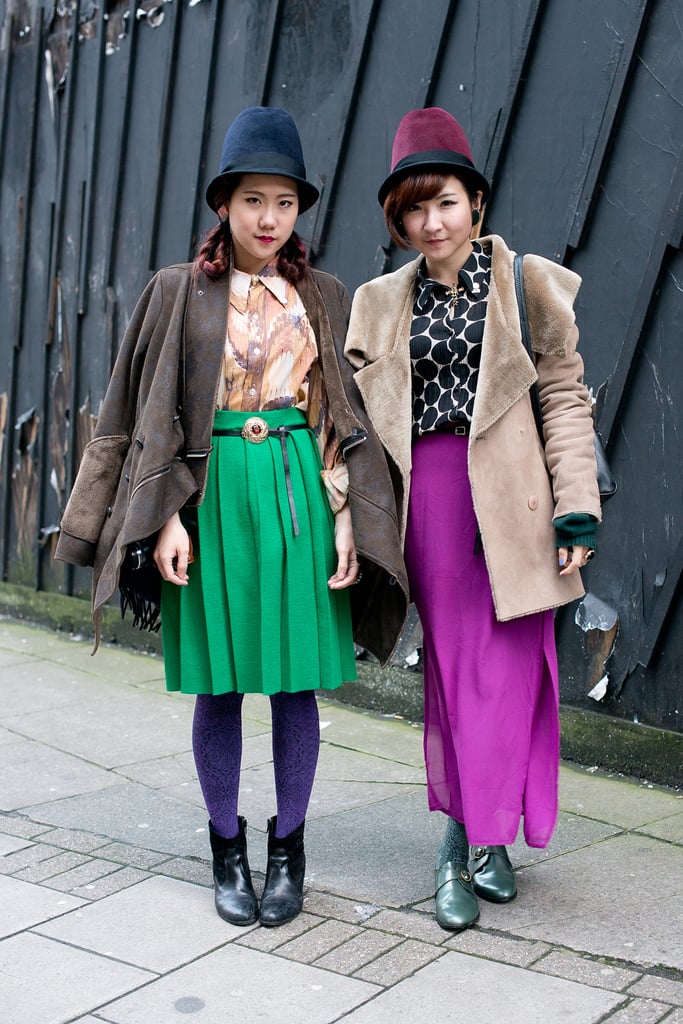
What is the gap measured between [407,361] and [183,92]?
10.9 ft

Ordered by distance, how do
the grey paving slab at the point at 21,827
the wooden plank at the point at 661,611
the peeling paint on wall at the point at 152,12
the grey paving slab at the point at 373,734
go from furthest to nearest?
the peeling paint on wall at the point at 152,12
the grey paving slab at the point at 373,734
the wooden plank at the point at 661,611
the grey paving slab at the point at 21,827

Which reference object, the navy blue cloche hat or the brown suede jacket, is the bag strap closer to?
the brown suede jacket

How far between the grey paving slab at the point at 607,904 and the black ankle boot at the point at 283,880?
1.56 feet

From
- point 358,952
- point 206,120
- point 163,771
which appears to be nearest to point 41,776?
point 163,771

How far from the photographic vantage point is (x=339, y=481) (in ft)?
10.5

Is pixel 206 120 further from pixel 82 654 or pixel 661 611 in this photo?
pixel 661 611

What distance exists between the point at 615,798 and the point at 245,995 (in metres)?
1.72

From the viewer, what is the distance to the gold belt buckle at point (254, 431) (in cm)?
312

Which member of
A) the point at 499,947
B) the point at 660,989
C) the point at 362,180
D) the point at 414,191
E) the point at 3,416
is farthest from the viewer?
the point at 3,416

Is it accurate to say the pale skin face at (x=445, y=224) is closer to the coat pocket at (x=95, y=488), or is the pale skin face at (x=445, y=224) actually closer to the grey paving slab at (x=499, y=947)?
the coat pocket at (x=95, y=488)

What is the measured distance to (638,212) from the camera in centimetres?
417

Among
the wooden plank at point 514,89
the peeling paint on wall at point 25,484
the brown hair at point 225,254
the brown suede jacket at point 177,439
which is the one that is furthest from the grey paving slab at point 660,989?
the peeling paint on wall at point 25,484

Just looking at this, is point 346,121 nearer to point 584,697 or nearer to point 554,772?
point 584,697

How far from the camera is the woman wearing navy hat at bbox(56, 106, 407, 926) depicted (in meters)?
3.07
